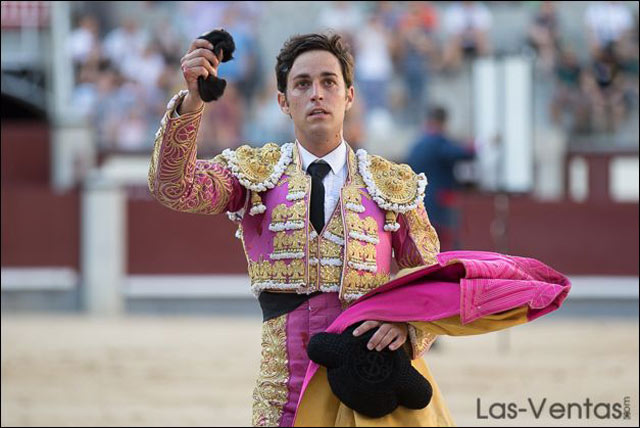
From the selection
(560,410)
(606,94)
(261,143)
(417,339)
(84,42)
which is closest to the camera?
(417,339)

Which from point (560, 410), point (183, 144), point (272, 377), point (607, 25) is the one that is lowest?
point (560, 410)

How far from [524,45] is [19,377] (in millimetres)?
6749

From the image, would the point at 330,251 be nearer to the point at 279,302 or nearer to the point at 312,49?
the point at 279,302

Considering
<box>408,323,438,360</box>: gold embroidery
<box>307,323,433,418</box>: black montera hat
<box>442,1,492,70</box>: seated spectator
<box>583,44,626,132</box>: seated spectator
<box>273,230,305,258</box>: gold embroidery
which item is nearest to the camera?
<box>307,323,433,418</box>: black montera hat

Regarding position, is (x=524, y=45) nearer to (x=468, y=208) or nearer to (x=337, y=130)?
(x=468, y=208)

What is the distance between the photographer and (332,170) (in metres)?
2.65

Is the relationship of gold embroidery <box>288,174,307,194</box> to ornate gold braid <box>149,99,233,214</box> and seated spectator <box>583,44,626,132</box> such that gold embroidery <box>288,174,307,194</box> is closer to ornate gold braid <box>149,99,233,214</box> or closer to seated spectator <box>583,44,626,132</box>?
ornate gold braid <box>149,99,233,214</box>

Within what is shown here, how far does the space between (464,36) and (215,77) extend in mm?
9666

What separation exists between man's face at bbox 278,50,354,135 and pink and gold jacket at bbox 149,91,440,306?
130mm

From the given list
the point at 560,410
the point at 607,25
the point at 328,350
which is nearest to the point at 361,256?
the point at 328,350

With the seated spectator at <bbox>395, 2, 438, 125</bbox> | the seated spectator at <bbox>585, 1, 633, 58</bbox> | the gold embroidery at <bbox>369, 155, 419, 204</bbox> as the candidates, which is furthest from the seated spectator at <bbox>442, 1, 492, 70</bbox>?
the gold embroidery at <bbox>369, 155, 419, 204</bbox>

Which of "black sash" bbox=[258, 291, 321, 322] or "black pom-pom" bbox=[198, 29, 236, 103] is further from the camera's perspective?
"black sash" bbox=[258, 291, 321, 322]

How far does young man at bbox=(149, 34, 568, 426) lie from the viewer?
239 cm

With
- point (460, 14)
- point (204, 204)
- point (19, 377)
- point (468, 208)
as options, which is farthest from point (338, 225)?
point (460, 14)
